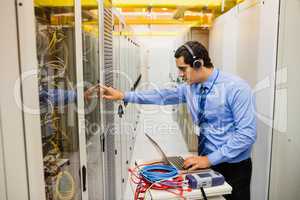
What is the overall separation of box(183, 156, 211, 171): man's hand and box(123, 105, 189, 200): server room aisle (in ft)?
4.68

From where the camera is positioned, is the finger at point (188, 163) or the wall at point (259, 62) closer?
the finger at point (188, 163)

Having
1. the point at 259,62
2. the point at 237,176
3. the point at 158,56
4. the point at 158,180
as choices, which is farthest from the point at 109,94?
the point at 158,56

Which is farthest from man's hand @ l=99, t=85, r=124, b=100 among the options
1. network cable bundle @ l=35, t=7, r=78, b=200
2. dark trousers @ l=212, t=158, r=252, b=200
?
dark trousers @ l=212, t=158, r=252, b=200

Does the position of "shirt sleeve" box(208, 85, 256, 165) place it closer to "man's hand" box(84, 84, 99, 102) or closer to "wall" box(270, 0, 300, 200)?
"wall" box(270, 0, 300, 200)

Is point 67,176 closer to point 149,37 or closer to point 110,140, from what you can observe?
point 110,140

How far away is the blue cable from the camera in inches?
50.0

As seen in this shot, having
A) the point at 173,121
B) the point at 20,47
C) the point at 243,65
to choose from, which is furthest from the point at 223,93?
the point at 173,121

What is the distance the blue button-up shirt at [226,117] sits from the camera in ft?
4.86

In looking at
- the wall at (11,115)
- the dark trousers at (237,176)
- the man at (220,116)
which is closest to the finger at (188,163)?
the man at (220,116)

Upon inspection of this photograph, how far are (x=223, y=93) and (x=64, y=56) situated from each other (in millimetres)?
940

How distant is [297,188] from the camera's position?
1943 millimetres

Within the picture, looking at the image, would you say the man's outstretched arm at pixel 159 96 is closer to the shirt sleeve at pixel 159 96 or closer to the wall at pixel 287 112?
the shirt sleeve at pixel 159 96

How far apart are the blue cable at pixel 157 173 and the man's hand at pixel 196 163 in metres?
0.08

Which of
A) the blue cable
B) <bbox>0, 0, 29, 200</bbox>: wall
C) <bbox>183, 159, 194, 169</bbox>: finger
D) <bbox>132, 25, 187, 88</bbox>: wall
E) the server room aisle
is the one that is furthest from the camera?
<bbox>132, 25, 187, 88</bbox>: wall
